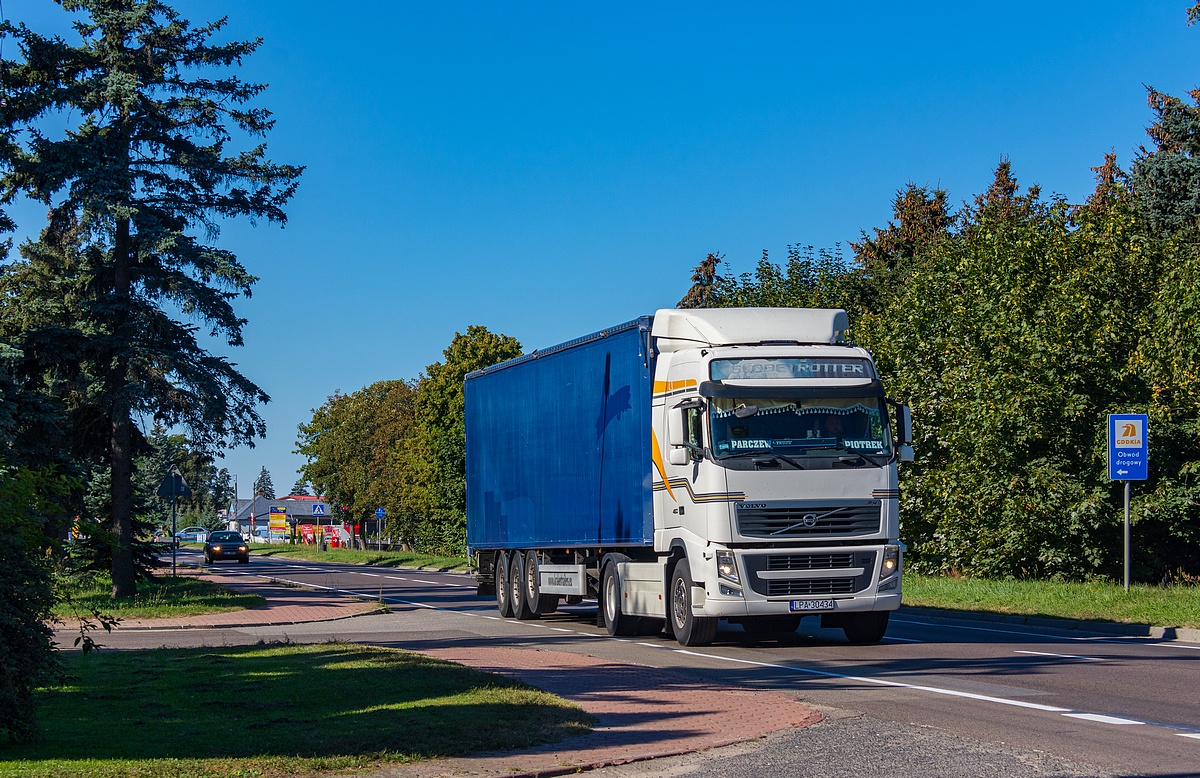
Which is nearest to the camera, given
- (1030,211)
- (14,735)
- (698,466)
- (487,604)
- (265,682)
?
(14,735)

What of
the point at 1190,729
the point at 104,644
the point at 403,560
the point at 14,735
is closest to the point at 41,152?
the point at 104,644

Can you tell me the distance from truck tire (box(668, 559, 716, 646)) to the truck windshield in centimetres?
188

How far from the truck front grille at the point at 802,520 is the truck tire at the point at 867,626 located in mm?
1607

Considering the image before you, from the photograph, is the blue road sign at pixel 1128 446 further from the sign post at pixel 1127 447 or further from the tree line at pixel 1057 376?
the tree line at pixel 1057 376

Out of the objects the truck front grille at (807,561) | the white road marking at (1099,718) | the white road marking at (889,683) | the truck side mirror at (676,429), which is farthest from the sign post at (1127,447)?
the white road marking at (1099,718)

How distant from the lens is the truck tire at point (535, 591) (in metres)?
23.4

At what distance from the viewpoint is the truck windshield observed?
1666 cm

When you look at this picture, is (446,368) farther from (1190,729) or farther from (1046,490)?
(1190,729)

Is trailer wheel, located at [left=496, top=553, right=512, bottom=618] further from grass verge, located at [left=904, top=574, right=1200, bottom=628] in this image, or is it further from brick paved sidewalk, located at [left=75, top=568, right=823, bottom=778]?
grass verge, located at [left=904, top=574, right=1200, bottom=628]

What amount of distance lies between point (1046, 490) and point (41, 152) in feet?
76.1

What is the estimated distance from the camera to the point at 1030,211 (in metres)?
41.1

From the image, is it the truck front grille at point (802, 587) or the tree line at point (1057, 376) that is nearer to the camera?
the truck front grille at point (802, 587)

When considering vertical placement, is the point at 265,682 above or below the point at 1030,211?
below

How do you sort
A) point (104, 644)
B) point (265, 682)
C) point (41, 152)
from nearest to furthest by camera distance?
point (265, 682) → point (104, 644) → point (41, 152)
